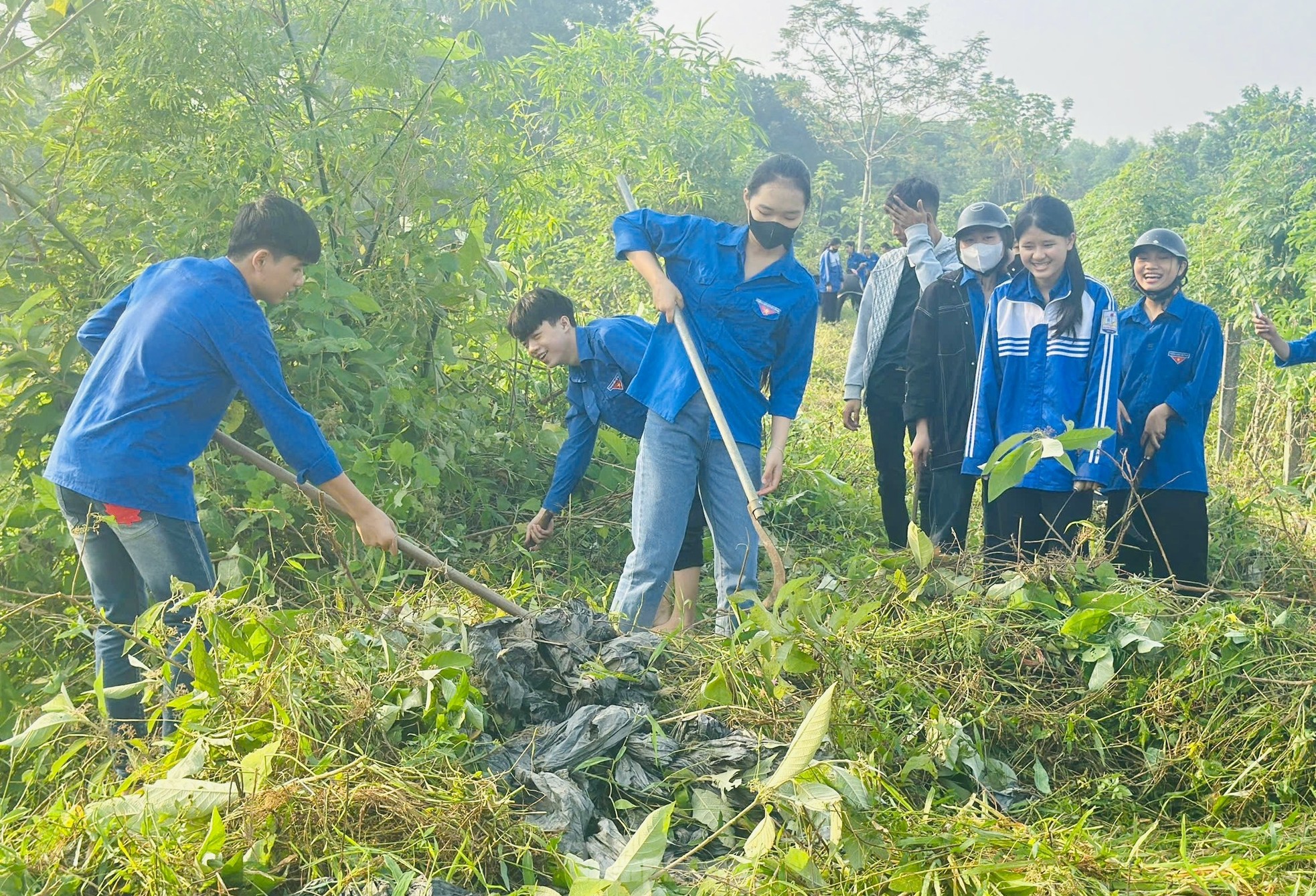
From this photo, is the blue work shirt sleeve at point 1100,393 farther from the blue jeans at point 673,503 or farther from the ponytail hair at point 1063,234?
the blue jeans at point 673,503

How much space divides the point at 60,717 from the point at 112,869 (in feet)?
1.22

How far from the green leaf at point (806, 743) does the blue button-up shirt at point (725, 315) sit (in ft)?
5.36

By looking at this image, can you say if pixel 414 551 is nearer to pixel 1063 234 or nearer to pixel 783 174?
pixel 783 174

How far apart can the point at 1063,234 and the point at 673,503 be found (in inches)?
56.9

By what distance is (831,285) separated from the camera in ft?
54.4

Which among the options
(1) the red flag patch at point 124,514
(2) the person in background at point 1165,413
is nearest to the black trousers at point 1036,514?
(2) the person in background at point 1165,413

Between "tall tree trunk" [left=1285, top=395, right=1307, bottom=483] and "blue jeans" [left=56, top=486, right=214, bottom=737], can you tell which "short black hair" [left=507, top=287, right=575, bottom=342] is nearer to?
"blue jeans" [left=56, top=486, right=214, bottom=737]

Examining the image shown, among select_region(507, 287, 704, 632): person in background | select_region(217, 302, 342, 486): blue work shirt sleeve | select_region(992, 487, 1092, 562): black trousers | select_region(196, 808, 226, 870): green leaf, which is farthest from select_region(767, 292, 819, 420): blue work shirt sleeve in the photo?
select_region(196, 808, 226, 870): green leaf

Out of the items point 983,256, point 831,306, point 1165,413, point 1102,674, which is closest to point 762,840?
point 1102,674

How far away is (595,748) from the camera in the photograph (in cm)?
202

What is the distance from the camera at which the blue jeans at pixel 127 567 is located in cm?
251

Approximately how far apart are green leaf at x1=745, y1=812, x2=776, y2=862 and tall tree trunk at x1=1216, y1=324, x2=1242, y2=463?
Answer: 586 cm

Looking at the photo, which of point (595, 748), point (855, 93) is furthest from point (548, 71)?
point (855, 93)

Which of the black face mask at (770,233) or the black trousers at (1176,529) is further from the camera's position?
the black trousers at (1176,529)
